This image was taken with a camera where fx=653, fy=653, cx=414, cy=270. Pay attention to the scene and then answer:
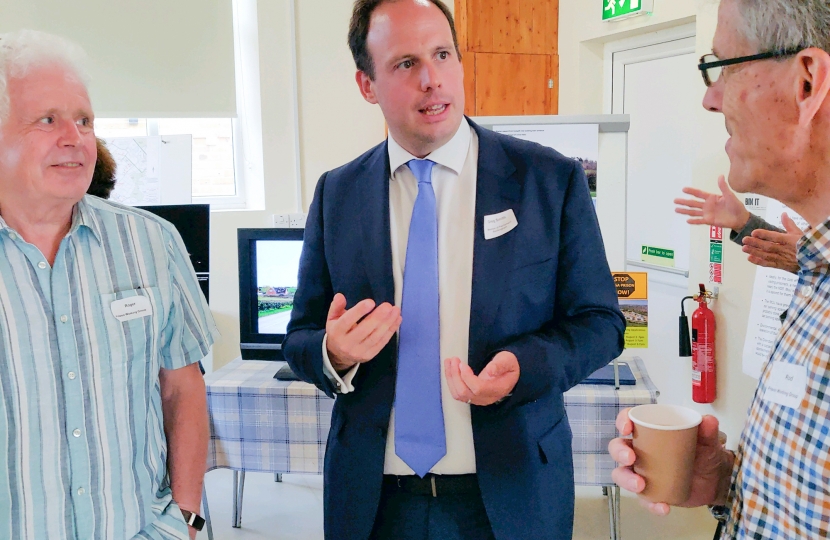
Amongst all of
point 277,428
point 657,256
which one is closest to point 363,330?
point 277,428

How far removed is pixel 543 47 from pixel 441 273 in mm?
4595

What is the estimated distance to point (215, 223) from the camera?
476 centimetres

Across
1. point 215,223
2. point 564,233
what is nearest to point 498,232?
point 564,233

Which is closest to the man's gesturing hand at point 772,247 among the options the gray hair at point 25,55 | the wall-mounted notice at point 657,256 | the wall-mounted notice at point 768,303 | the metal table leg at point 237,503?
the wall-mounted notice at point 768,303

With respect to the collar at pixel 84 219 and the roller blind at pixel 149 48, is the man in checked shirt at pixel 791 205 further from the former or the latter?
the roller blind at pixel 149 48

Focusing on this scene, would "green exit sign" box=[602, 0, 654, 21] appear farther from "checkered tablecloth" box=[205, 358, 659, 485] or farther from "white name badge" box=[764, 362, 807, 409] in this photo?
"white name badge" box=[764, 362, 807, 409]

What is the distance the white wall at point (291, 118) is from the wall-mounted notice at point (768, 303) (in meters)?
2.98

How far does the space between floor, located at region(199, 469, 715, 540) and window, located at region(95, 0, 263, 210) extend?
2297mm

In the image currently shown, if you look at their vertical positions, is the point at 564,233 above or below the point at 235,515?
above

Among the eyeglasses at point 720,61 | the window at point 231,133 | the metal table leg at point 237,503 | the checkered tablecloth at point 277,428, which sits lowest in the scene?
the metal table leg at point 237,503

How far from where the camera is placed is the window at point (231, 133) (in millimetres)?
4840

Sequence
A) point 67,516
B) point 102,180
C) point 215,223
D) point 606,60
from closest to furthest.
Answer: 1. point 67,516
2. point 102,180
3. point 215,223
4. point 606,60

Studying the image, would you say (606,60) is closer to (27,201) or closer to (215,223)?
(215,223)

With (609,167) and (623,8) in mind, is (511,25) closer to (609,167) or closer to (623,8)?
(623,8)
